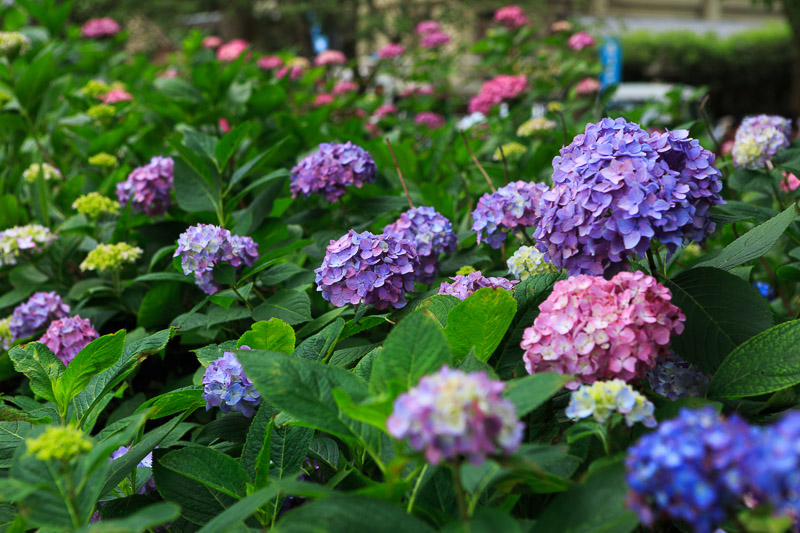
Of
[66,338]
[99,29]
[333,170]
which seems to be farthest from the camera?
[99,29]

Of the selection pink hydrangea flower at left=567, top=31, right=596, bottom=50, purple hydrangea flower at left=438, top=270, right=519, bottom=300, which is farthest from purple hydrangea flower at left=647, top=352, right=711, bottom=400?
pink hydrangea flower at left=567, top=31, right=596, bottom=50

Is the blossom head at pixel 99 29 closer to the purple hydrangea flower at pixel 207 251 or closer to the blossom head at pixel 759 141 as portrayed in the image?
the purple hydrangea flower at pixel 207 251

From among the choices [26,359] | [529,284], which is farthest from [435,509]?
[26,359]

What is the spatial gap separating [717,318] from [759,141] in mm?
1134

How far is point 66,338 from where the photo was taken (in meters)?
1.82

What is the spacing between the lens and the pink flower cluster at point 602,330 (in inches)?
38.9

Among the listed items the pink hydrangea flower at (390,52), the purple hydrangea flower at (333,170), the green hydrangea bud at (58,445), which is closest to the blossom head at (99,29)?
the pink hydrangea flower at (390,52)

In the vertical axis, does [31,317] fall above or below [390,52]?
above

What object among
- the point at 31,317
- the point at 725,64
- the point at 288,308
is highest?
the point at 288,308

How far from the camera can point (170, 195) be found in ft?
7.67

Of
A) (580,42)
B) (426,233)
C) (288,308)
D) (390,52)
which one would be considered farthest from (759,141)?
(390,52)

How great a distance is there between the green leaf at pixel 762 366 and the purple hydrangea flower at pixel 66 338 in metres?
1.49

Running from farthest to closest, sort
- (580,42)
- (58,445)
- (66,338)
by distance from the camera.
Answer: (580,42), (66,338), (58,445)

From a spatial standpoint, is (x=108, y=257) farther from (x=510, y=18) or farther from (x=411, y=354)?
(x=510, y=18)
